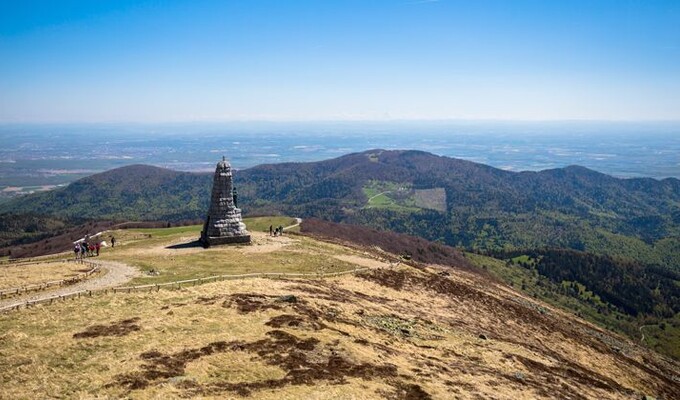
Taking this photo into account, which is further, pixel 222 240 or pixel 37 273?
pixel 222 240

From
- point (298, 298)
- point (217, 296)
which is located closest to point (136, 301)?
point (217, 296)

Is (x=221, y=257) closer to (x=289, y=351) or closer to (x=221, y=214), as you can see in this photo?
(x=221, y=214)

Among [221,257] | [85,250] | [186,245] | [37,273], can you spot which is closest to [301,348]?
[221,257]

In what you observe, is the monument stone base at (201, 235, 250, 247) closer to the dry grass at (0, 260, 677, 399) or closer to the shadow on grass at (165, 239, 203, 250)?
the shadow on grass at (165, 239, 203, 250)

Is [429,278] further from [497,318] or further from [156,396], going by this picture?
[156,396]

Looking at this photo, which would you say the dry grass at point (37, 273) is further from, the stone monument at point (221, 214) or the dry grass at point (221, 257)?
the stone monument at point (221, 214)

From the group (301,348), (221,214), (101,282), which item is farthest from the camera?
(221,214)
